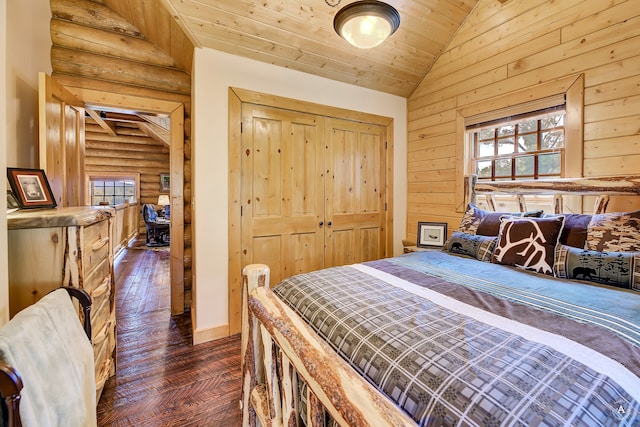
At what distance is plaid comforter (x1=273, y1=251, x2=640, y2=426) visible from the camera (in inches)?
26.0

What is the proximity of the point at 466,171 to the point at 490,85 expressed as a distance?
0.85m

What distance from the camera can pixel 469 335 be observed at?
3.07 ft

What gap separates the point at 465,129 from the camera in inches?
119

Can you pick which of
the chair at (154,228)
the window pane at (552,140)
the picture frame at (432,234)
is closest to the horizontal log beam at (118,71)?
the picture frame at (432,234)

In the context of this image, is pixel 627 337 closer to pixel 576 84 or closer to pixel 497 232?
pixel 497 232

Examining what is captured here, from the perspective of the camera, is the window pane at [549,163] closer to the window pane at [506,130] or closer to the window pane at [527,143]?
the window pane at [527,143]

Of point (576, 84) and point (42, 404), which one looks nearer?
point (42, 404)

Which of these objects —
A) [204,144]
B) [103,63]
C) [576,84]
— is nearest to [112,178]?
[103,63]

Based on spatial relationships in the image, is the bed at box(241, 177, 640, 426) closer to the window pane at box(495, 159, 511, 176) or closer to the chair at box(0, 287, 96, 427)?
the chair at box(0, 287, 96, 427)

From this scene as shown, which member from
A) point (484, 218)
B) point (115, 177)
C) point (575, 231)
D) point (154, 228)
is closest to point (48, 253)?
point (484, 218)

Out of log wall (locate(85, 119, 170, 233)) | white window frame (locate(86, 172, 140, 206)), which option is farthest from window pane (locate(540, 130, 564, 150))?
white window frame (locate(86, 172, 140, 206))

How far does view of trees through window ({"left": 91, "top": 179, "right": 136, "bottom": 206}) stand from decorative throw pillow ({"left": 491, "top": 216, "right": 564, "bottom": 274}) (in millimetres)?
9217

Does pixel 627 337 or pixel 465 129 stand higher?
pixel 465 129

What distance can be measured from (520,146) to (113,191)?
989 centimetres
